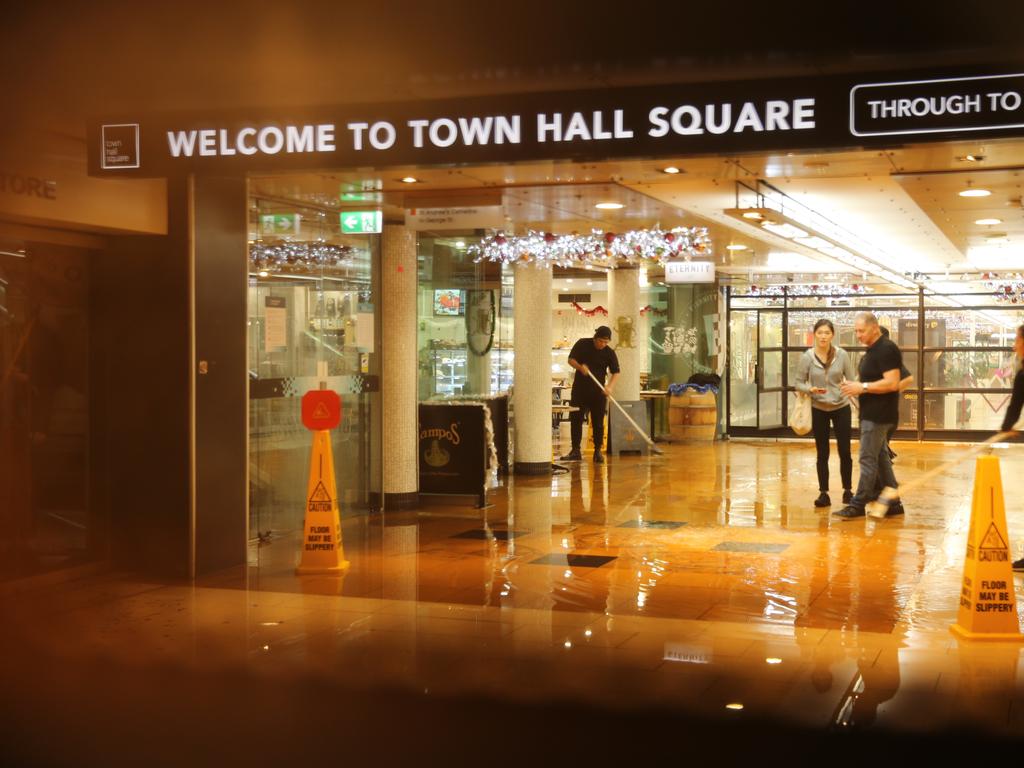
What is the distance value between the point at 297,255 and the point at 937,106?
5.60 meters

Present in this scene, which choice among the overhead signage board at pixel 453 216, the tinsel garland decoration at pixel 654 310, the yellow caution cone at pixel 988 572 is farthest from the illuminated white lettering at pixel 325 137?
the tinsel garland decoration at pixel 654 310

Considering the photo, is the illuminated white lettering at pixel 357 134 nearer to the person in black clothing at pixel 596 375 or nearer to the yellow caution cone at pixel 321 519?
the yellow caution cone at pixel 321 519

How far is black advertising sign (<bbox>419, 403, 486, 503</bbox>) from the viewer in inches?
436

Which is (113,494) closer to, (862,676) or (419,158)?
(419,158)

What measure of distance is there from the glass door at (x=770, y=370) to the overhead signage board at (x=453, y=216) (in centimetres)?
1061

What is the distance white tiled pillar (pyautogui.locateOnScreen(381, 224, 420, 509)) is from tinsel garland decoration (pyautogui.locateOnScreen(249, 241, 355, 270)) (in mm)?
506

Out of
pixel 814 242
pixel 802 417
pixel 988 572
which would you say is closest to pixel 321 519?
pixel 988 572

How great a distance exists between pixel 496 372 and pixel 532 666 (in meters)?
8.30

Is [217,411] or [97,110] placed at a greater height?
[97,110]

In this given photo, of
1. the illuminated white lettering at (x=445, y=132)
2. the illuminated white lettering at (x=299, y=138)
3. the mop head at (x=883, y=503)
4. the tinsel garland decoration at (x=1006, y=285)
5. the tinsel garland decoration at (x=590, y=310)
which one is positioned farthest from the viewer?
the tinsel garland decoration at (x=590, y=310)

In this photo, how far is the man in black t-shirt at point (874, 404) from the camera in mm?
9828

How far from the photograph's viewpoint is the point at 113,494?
7.88m

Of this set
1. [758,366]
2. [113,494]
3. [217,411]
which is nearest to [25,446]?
[113,494]

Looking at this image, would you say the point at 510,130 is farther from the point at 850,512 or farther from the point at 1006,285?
the point at 1006,285
